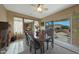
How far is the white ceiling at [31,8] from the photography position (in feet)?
6.00

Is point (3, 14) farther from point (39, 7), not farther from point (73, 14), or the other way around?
point (73, 14)

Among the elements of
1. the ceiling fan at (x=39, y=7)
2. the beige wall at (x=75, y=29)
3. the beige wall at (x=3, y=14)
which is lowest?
the beige wall at (x=75, y=29)

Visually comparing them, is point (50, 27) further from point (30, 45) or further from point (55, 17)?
point (30, 45)

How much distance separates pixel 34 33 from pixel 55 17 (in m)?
0.45

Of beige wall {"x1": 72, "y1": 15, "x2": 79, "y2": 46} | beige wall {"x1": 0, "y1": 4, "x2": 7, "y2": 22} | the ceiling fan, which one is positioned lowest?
beige wall {"x1": 72, "y1": 15, "x2": 79, "y2": 46}

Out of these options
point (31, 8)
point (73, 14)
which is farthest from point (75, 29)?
point (31, 8)

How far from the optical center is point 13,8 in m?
1.84

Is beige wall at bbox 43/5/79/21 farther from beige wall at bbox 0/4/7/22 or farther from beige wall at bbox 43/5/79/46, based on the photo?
beige wall at bbox 0/4/7/22

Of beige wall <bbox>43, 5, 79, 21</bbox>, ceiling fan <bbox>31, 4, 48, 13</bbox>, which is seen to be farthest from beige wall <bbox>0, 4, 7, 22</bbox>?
beige wall <bbox>43, 5, 79, 21</bbox>

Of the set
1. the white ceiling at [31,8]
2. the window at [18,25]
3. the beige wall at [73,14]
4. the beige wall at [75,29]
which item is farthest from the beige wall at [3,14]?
the beige wall at [75,29]

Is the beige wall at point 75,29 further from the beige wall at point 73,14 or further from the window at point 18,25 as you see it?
the window at point 18,25

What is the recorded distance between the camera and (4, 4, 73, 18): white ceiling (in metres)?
1.83
